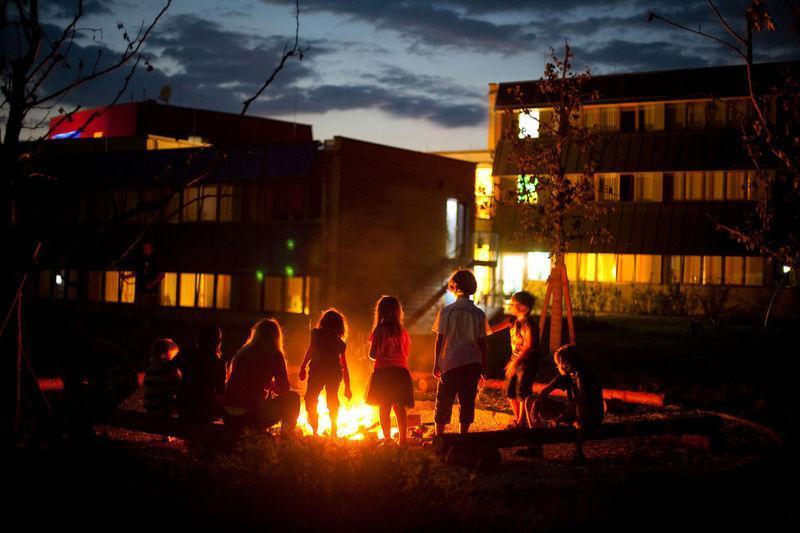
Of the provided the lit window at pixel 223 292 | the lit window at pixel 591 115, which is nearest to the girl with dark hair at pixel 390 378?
the lit window at pixel 223 292

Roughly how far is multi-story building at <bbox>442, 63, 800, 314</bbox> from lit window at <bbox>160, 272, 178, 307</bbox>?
12.5 metres

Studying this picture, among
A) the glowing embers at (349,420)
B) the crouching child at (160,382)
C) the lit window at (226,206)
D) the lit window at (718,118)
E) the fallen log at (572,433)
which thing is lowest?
the glowing embers at (349,420)

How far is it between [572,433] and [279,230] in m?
22.5

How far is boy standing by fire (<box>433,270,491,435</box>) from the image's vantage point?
9977 mm

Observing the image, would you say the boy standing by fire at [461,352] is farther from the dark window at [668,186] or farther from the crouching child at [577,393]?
the dark window at [668,186]

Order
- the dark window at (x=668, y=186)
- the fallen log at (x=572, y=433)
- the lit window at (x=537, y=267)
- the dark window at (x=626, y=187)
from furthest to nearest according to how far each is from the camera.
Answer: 1. the lit window at (x=537, y=267)
2. the dark window at (x=626, y=187)
3. the dark window at (x=668, y=186)
4. the fallen log at (x=572, y=433)

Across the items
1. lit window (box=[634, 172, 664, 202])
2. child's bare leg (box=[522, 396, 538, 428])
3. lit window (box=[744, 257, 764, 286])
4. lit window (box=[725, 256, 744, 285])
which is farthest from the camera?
lit window (box=[634, 172, 664, 202])

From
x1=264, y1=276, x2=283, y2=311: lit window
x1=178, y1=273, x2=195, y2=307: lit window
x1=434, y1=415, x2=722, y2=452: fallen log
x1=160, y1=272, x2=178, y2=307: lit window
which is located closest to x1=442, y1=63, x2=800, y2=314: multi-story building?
x1=264, y1=276, x2=283, y2=311: lit window

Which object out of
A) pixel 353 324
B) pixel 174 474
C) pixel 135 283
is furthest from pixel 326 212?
pixel 174 474

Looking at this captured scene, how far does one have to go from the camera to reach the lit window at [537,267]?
4378 centimetres

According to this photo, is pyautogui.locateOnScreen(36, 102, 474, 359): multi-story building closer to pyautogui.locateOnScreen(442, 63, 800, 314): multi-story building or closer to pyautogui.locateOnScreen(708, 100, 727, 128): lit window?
pyautogui.locateOnScreen(442, 63, 800, 314): multi-story building

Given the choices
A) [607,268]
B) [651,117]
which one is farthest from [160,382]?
[651,117]

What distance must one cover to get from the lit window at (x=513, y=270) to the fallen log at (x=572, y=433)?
3344 cm

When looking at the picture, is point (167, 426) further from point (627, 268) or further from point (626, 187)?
point (626, 187)
